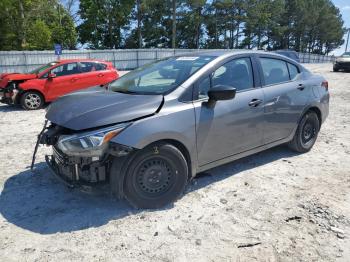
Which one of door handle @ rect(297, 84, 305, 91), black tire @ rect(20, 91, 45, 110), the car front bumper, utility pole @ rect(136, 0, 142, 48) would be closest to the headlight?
door handle @ rect(297, 84, 305, 91)

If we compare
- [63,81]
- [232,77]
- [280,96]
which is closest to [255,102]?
[232,77]

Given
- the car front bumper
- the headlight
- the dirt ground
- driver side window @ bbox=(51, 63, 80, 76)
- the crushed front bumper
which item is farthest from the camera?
the car front bumper

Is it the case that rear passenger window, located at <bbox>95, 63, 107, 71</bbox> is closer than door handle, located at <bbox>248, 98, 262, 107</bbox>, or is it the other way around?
door handle, located at <bbox>248, 98, 262, 107</bbox>

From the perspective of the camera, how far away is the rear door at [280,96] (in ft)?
15.1

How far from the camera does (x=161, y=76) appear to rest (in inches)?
169

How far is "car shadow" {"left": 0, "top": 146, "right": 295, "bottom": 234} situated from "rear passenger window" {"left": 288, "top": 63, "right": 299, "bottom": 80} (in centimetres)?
170

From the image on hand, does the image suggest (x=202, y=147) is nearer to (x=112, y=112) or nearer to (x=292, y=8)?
(x=112, y=112)

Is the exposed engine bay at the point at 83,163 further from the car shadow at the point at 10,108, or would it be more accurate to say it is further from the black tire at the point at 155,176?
the car shadow at the point at 10,108

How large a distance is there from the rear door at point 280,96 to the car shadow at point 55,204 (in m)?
0.81

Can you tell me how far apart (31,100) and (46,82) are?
27.8 inches

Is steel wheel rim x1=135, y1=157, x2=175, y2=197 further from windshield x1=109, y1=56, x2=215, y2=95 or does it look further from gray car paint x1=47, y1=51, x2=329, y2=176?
windshield x1=109, y1=56, x2=215, y2=95

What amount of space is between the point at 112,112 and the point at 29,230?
4.62 feet

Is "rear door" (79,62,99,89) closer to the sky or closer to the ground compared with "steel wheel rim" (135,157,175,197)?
closer to the sky

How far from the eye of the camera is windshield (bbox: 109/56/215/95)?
3924mm
